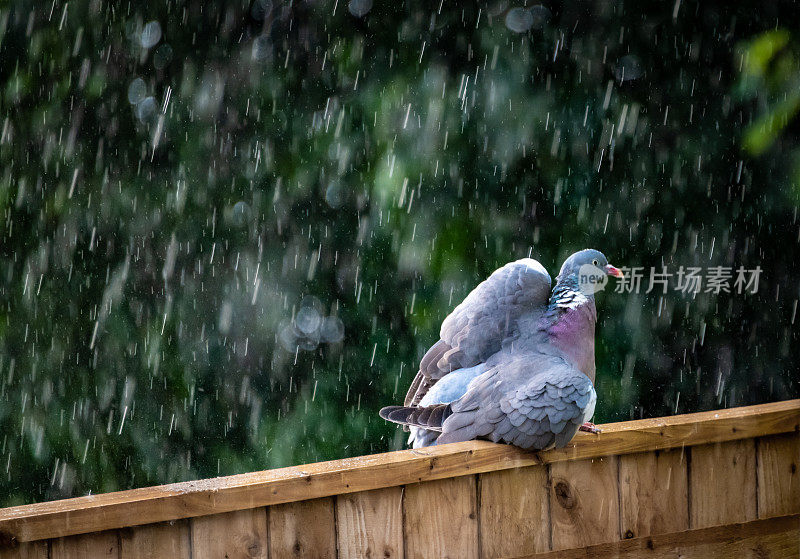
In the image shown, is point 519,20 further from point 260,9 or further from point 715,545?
point 715,545

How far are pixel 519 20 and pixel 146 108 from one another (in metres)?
1.75

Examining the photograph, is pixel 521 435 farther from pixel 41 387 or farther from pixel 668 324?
pixel 41 387

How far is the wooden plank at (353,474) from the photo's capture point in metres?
1.23

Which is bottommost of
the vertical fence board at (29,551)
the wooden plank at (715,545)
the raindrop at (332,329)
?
the wooden plank at (715,545)

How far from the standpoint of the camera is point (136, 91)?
140 inches

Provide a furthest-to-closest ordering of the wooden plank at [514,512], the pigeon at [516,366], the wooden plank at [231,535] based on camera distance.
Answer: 1. the pigeon at [516,366]
2. the wooden plank at [514,512]
3. the wooden plank at [231,535]

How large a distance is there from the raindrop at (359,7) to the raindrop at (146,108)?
1.00 meters

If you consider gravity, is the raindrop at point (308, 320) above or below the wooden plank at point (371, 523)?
above

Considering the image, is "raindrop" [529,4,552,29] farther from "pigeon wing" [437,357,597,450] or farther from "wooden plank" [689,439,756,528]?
"wooden plank" [689,439,756,528]

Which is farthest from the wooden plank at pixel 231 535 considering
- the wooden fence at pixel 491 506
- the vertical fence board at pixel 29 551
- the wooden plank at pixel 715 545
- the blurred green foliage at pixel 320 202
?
the blurred green foliage at pixel 320 202

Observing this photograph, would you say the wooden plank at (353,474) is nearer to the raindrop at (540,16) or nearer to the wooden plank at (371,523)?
the wooden plank at (371,523)

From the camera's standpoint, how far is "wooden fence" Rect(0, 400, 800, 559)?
1.28 meters

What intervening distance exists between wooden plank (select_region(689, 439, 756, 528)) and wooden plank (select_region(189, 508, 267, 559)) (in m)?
0.99

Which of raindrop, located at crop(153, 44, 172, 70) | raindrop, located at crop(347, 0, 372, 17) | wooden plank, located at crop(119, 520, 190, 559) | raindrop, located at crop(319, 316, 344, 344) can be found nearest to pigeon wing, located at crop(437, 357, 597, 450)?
wooden plank, located at crop(119, 520, 190, 559)
